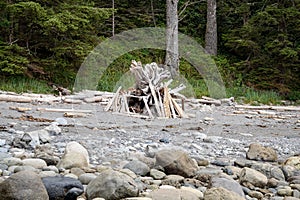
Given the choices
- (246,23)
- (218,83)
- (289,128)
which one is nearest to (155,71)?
(289,128)

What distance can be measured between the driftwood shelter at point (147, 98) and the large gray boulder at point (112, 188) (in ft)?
14.8

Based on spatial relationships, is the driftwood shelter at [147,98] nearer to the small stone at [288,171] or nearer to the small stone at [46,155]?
the small stone at [46,155]

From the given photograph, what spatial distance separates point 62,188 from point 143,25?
11.8 m

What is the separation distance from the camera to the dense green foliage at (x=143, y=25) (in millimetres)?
9258

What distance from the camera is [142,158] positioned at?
3236 mm

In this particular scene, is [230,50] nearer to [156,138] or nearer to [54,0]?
[54,0]

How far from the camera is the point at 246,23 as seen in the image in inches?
523

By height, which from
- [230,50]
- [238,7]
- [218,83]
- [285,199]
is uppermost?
[238,7]

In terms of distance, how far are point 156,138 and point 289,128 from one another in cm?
275

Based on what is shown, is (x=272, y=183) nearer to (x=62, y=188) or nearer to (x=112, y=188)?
(x=112, y=188)

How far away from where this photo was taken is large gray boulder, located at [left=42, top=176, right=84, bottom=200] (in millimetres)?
2273

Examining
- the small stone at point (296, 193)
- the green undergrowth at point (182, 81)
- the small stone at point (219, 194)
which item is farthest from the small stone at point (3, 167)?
the green undergrowth at point (182, 81)

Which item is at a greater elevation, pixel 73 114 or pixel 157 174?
pixel 73 114

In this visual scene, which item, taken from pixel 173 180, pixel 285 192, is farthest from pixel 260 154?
pixel 173 180
